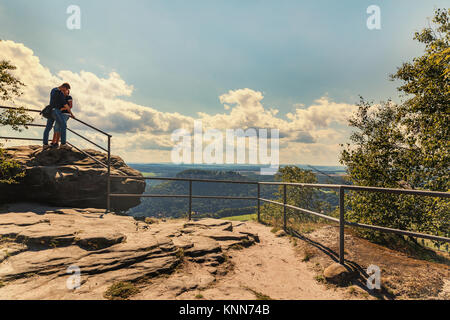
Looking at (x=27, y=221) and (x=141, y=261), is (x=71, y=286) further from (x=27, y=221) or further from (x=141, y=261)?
(x=27, y=221)

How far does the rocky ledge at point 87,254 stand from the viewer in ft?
7.94

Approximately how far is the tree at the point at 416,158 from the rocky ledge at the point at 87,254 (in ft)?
17.0

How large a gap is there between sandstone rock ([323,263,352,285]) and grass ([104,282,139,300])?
8.57 feet

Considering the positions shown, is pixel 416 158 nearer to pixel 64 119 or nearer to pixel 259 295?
pixel 259 295

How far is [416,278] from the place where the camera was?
9.52 feet

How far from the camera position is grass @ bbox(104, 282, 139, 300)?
2.29m

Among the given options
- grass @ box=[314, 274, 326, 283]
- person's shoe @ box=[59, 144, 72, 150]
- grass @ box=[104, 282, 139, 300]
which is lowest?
grass @ box=[314, 274, 326, 283]

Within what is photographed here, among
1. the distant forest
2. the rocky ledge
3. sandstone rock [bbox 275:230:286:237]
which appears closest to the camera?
the rocky ledge

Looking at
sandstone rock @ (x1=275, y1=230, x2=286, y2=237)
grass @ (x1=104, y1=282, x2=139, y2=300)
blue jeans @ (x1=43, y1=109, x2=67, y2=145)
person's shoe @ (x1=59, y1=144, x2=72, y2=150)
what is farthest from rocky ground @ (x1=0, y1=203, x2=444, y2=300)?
blue jeans @ (x1=43, y1=109, x2=67, y2=145)

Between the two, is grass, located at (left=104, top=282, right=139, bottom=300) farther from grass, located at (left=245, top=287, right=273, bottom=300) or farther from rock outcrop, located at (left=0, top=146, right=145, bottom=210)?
rock outcrop, located at (left=0, top=146, right=145, bottom=210)
